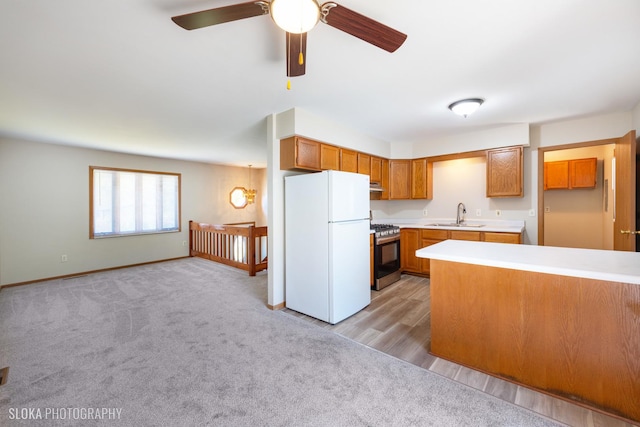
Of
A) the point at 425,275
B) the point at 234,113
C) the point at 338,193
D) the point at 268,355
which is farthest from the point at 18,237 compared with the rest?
the point at 425,275

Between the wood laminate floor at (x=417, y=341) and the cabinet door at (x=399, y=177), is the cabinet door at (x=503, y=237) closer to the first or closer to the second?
the wood laminate floor at (x=417, y=341)

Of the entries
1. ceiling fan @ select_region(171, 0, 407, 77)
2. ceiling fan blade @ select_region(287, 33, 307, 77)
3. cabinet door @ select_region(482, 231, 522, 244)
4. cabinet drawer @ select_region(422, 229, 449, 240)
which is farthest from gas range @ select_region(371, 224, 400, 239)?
ceiling fan @ select_region(171, 0, 407, 77)

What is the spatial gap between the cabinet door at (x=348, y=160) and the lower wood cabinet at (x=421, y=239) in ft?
4.84

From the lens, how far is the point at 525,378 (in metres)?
1.81

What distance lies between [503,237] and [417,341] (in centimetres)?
219

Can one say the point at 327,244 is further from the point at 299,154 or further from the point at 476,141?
the point at 476,141

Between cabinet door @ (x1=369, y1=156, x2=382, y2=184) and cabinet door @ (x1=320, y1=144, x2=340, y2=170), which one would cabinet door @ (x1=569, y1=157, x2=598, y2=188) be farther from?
cabinet door @ (x1=320, y1=144, x2=340, y2=170)

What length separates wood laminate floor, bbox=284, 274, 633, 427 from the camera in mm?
1575

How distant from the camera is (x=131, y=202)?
5.41 metres

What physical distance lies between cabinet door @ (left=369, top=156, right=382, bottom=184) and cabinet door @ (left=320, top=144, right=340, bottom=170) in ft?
2.99

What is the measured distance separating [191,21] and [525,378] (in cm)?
299

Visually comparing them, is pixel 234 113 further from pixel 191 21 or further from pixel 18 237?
pixel 18 237

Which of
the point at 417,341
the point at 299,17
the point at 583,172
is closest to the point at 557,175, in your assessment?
the point at 583,172

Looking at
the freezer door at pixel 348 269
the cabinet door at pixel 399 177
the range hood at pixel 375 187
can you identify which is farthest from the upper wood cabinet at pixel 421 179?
the freezer door at pixel 348 269
